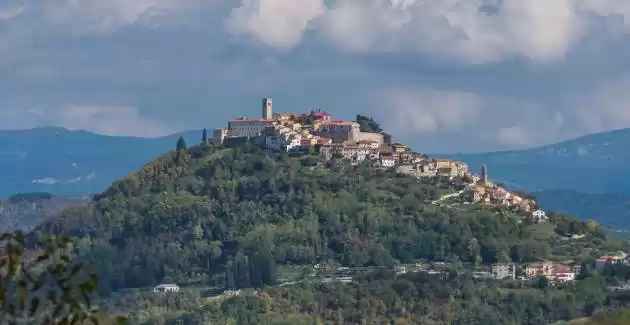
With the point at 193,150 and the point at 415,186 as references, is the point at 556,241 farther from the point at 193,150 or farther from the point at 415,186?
the point at 193,150

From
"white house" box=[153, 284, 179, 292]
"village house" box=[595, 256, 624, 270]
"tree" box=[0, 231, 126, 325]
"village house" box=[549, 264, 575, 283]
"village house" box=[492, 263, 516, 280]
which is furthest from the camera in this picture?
"white house" box=[153, 284, 179, 292]

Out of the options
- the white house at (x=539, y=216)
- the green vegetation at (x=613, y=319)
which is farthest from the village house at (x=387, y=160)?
the green vegetation at (x=613, y=319)

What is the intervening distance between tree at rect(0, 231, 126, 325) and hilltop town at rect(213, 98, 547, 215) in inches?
4704

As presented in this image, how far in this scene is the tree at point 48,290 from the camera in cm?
1367

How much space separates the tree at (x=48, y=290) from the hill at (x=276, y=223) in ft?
331

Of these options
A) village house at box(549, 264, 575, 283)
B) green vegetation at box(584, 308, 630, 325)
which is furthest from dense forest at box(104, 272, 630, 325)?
green vegetation at box(584, 308, 630, 325)

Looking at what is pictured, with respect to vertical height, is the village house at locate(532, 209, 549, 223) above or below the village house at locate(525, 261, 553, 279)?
above

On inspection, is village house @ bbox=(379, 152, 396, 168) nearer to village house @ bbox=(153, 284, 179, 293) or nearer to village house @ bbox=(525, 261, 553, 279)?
village house @ bbox=(525, 261, 553, 279)

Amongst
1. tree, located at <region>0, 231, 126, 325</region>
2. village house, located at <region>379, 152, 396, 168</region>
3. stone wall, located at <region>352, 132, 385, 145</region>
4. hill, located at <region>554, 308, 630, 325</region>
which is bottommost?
hill, located at <region>554, 308, 630, 325</region>

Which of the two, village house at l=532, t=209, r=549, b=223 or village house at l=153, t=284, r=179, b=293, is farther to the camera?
village house at l=532, t=209, r=549, b=223

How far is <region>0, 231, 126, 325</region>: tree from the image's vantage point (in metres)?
13.7

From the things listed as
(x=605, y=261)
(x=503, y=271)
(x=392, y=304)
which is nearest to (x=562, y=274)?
(x=605, y=261)

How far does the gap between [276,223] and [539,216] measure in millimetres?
25478

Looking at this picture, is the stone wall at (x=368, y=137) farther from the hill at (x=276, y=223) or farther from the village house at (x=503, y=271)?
the village house at (x=503, y=271)
